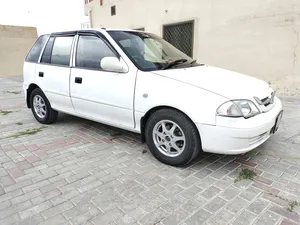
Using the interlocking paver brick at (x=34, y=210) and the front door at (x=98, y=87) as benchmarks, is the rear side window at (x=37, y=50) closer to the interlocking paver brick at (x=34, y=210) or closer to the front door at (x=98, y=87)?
the front door at (x=98, y=87)

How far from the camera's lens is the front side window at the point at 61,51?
387 centimetres

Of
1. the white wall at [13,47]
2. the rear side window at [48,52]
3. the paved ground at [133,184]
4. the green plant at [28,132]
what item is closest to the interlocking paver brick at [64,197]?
the paved ground at [133,184]

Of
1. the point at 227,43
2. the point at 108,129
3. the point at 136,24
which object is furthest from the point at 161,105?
the point at 136,24

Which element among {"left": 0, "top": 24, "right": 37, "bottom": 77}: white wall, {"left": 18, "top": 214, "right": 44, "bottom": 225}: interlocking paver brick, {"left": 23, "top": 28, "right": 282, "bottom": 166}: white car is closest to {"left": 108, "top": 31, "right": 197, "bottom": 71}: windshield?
{"left": 23, "top": 28, "right": 282, "bottom": 166}: white car

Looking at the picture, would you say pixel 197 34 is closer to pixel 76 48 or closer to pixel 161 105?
pixel 76 48

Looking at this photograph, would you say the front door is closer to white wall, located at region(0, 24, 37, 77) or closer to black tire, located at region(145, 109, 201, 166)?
black tire, located at region(145, 109, 201, 166)

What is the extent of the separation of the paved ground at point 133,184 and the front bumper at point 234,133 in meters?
0.37

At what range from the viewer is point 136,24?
9.76m

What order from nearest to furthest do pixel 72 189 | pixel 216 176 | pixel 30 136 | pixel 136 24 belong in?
pixel 72 189, pixel 216 176, pixel 30 136, pixel 136 24

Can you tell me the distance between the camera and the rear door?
3865 millimetres

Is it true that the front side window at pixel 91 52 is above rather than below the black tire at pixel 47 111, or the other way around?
above

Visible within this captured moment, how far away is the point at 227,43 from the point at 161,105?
198 inches

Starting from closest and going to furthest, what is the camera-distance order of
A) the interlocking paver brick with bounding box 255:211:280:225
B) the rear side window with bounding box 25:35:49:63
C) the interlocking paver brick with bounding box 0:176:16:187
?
the interlocking paver brick with bounding box 255:211:280:225, the interlocking paver brick with bounding box 0:176:16:187, the rear side window with bounding box 25:35:49:63

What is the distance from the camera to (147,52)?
11.1 ft
